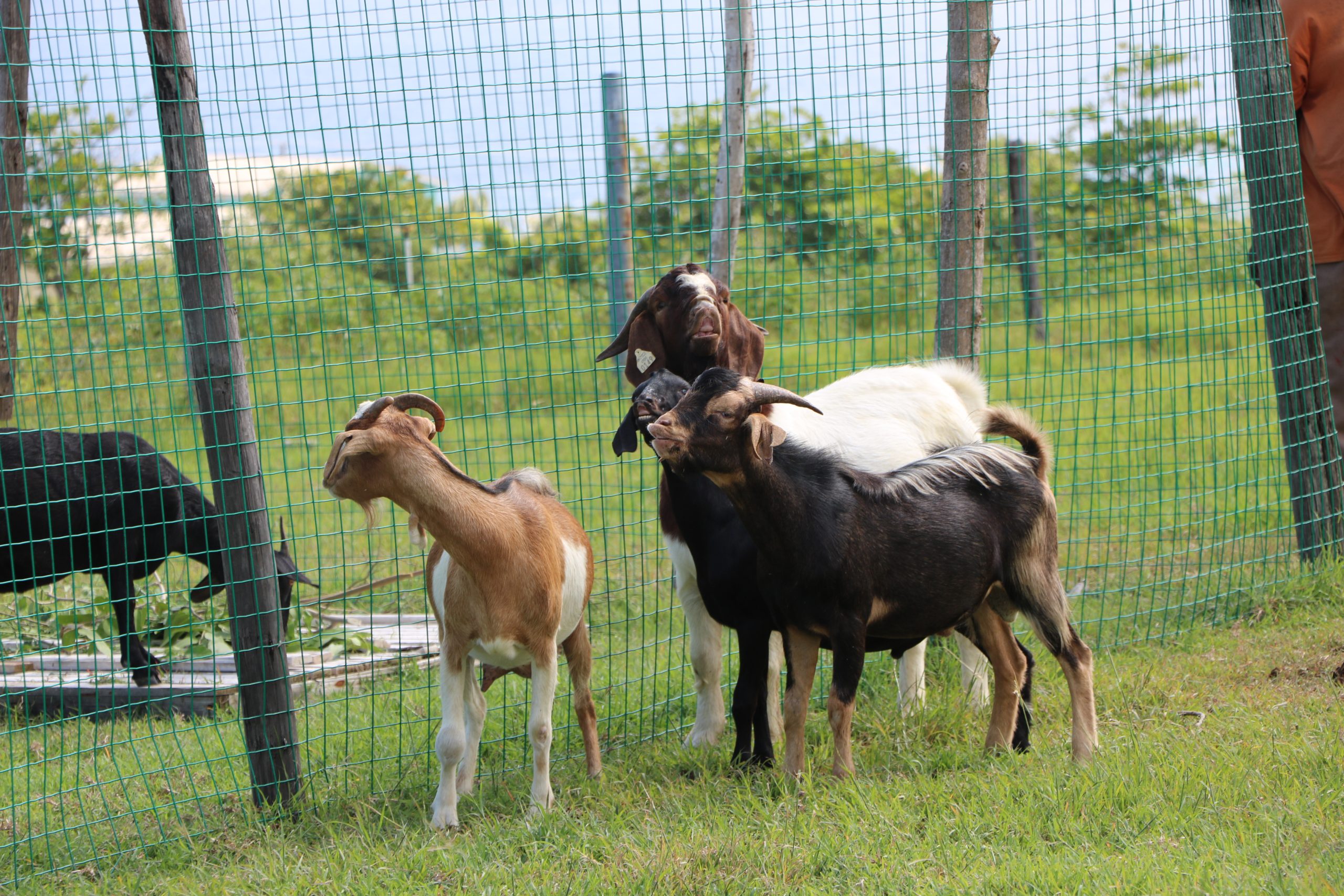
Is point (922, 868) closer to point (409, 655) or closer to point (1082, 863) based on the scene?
point (1082, 863)

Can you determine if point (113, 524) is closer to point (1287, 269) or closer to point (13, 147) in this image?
point (13, 147)

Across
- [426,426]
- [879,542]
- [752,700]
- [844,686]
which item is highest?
[426,426]

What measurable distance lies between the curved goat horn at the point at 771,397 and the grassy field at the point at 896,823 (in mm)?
1272

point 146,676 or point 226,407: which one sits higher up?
point 226,407

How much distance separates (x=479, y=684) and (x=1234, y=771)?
2.55m

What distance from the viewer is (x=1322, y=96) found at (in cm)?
617

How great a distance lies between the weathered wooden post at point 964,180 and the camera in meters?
5.27

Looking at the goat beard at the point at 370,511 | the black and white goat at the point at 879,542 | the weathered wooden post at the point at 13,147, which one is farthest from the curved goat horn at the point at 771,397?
the weathered wooden post at the point at 13,147

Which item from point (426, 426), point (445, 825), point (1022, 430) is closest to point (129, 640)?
point (445, 825)

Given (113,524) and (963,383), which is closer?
(963,383)

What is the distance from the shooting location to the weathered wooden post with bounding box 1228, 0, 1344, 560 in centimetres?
617

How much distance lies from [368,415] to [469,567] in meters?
0.58

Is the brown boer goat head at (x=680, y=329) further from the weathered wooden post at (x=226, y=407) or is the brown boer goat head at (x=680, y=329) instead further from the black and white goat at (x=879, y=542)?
the weathered wooden post at (x=226, y=407)

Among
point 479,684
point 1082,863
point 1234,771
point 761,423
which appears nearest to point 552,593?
point 479,684
